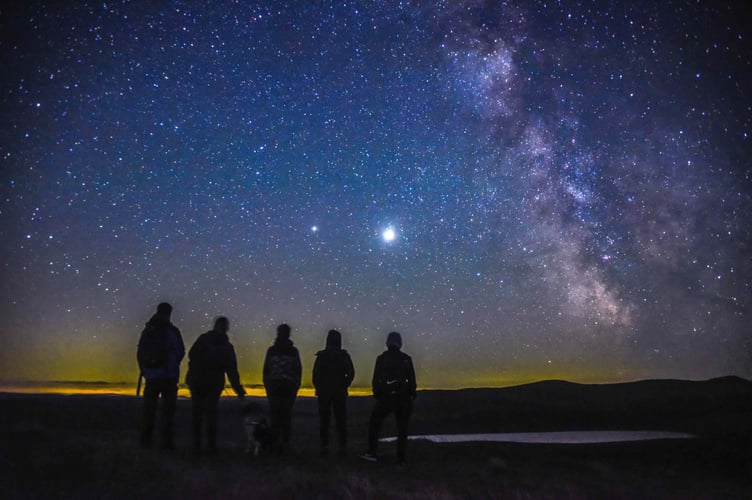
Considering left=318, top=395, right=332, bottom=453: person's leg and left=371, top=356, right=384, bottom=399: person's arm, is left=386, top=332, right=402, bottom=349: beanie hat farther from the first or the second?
left=318, top=395, right=332, bottom=453: person's leg

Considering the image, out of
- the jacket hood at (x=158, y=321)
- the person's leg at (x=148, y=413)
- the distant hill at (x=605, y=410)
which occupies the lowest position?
the distant hill at (x=605, y=410)

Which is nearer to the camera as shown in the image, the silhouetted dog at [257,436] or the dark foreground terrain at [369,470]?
the dark foreground terrain at [369,470]

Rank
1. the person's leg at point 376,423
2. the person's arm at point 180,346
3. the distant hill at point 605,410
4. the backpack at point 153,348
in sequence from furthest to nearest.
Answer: the distant hill at point 605,410 < the person's leg at point 376,423 < the person's arm at point 180,346 < the backpack at point 153,348

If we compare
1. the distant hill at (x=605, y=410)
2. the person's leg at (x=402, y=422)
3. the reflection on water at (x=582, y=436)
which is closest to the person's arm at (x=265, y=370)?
the person's leg at (x=402, y=422)

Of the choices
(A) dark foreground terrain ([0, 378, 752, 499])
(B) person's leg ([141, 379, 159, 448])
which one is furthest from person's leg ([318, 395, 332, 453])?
(B) person's leg ([141, 379, 159, 448])

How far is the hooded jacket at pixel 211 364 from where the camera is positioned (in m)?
8.88

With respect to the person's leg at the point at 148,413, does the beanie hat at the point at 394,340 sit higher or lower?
higher

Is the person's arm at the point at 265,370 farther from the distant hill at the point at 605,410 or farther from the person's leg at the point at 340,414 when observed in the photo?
the distant hill at the point at 605,410

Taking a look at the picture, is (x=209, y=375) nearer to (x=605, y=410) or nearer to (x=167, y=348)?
(x=167, y=348)

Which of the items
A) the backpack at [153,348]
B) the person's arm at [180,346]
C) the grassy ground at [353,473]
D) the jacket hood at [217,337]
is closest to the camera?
the grassy ground at [353,473]

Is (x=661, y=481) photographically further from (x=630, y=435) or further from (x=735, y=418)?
(x=735, y=418)

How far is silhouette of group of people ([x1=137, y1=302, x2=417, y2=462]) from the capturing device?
871 centimetres

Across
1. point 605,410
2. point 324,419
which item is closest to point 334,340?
point 324,419

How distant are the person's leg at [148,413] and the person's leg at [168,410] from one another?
6.2 inches
